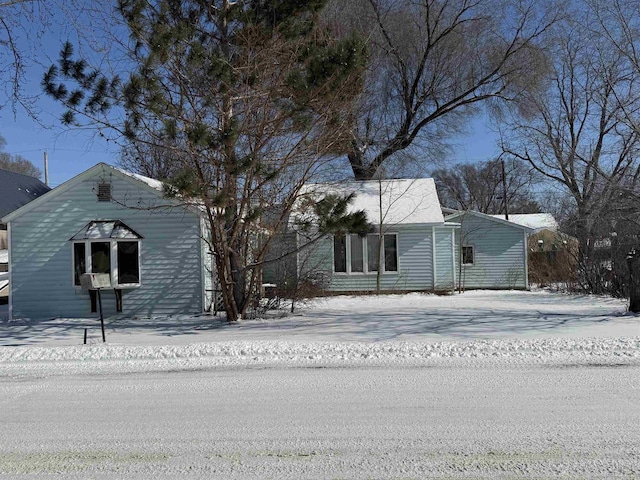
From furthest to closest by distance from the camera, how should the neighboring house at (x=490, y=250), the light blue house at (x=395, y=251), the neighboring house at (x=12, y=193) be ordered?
the neighboring house at (x=12, y=193)
the neighboring house at (x=490, y=250)
the light blue house at (x=395, y=251)

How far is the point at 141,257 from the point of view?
13820 millimetres

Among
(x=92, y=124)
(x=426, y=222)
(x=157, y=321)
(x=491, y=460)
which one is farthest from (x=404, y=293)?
(x=491, y=460)

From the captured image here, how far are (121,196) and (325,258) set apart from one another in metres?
7.95

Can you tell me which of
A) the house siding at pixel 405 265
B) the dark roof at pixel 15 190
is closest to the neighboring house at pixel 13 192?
the dark roof at pixel 15 190

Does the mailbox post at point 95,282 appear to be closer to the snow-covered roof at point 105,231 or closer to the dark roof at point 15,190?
the snow-covered roof at point 105,231

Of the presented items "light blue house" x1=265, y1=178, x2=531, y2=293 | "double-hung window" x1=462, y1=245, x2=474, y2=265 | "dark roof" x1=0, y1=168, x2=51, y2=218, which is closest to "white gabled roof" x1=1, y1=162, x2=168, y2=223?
"light blue house" x1=265, y1=178, x2=531, y2=293

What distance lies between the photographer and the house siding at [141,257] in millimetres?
13820

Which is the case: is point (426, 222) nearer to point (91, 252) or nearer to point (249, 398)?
point (91, 252)

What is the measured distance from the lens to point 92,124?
10.7 meters

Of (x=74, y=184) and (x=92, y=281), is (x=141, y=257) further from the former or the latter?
(x=92, y=281)

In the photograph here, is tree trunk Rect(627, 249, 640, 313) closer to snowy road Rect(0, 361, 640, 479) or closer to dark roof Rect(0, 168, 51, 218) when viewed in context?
snowy road Rect(0, 361, 640, 479)

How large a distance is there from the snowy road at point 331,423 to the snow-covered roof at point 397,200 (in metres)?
13.0

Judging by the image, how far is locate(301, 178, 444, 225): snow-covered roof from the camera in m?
20.0

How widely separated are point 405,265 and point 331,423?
15094mm
